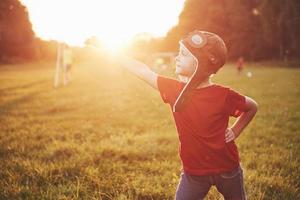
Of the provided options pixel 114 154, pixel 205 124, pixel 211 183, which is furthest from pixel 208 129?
pixel 114 154

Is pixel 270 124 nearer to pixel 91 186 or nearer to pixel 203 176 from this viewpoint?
pixel 91 186

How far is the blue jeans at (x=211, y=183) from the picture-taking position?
9.62ft

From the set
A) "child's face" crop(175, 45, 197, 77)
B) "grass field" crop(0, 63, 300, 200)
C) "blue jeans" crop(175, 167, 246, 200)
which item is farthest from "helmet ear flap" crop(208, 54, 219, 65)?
"grass field" crop(0, 63, 300, 200)

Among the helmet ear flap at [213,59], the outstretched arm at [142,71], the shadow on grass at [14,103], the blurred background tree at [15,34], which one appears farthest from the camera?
the blurred background tree at [15,34]

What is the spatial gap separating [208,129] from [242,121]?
14.1 inches

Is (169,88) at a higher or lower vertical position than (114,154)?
higher

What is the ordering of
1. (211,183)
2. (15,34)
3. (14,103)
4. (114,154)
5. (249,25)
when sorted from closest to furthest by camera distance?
(211,183), (114,154), (14,103), (15,34), (249,25)

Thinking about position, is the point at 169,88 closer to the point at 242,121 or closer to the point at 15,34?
the point at 242,121

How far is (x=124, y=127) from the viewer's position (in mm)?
8438

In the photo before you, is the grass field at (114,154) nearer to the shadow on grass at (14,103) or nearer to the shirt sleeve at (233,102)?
the shadow on grass at (14,103)

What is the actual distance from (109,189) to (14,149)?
2.51 metres

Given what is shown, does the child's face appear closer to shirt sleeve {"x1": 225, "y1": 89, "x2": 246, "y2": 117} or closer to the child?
the child

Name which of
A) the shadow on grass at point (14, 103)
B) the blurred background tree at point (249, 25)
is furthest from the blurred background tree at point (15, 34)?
the shadow on grass at point (14, 103)

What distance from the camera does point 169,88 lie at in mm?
3066
